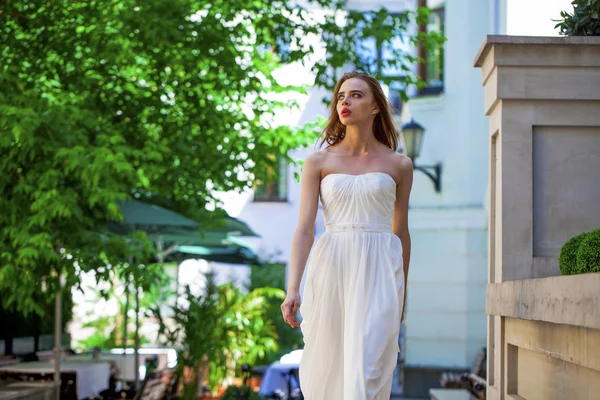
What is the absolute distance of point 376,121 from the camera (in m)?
5.53

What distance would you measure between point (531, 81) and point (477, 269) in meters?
14.1

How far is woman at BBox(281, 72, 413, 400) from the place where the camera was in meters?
4.89

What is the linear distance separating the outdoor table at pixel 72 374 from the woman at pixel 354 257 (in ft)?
22.0

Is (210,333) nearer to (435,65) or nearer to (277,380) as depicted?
(277,380)

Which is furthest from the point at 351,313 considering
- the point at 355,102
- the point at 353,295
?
the point at 355,102

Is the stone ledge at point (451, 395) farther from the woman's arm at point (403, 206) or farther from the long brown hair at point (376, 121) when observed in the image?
the long brown hair at point (376, 121)

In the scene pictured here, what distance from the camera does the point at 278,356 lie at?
2192 cm

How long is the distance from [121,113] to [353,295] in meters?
7.97

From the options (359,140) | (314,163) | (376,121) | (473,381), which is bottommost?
(473,381)

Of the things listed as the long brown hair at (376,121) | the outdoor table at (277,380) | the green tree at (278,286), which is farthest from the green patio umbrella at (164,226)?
the green tree at (278,286)

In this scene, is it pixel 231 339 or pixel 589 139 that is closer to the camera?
pixel 589 139

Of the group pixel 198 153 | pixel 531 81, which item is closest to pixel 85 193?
A: pixel 198 153

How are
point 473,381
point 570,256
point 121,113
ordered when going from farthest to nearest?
point 121,113 → point 473,381 → point 570,256

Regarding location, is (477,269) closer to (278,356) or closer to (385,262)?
(278,356)
